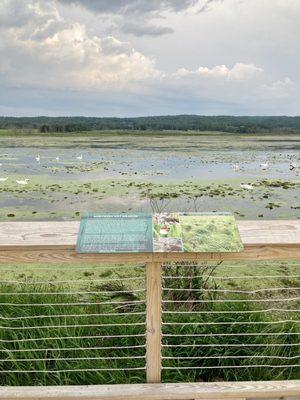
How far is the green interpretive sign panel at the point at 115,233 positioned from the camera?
6.39 feet

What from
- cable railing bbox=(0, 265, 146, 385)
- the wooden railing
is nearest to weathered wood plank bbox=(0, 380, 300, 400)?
the wooden railing

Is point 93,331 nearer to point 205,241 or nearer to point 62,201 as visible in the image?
point 205,241

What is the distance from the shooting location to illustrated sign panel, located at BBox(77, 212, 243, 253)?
1.96 metres

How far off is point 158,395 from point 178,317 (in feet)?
2.95

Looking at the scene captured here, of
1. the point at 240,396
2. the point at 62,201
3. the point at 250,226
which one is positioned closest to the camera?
the point at 250,226

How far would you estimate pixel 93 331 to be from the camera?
9.65 ft

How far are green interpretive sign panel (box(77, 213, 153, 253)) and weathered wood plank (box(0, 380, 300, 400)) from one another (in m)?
0.78

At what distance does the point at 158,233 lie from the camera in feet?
6.56

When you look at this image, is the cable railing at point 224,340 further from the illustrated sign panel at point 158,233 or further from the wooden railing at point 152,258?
the illustrated sign panel at point 158,233

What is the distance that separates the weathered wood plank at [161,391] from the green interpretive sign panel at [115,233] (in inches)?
30.9

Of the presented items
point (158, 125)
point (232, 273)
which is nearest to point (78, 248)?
point (232, 273)

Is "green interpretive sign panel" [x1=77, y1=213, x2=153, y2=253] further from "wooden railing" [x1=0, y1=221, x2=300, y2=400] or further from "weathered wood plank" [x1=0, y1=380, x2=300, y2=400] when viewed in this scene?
"weathered wood plank" [x1=0, y1=380, x2=300, y2=400]

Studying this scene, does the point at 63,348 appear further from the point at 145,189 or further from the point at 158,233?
→ the point at 145,189

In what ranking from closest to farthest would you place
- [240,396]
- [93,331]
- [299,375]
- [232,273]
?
[240,396] < [299,375] < [93,331] < [232,273]
